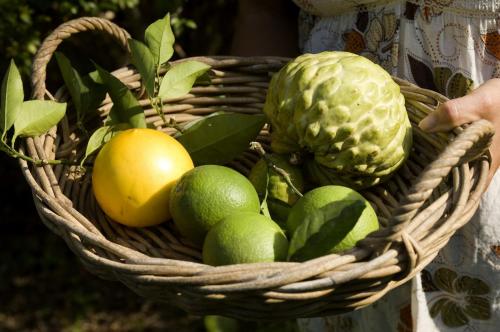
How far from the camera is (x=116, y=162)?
1.31 meters

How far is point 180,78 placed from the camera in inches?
59.9

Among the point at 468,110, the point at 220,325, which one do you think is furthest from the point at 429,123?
the point at 220,325

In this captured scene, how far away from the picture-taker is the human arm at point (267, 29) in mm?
1893

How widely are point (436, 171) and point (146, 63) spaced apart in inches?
27.6

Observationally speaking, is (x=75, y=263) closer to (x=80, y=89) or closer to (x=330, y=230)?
(x=80, y=89)

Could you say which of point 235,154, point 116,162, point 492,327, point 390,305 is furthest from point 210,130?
point 492,327

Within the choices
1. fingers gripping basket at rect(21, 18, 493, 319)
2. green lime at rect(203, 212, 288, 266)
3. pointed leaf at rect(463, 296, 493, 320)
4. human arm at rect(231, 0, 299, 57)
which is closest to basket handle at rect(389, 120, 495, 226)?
fingers gripping basket at rect(21, 18, 493, 319)

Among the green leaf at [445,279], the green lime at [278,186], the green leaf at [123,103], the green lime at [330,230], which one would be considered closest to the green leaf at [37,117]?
the green leaf at [123,103]

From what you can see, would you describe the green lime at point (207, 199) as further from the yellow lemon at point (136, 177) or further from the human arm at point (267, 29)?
the human arm at point (267, 29)

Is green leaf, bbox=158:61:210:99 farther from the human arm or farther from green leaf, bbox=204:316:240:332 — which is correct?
green leaf, bbox=204:316:240:332

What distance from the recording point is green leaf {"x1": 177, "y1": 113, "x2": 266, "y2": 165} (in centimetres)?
146

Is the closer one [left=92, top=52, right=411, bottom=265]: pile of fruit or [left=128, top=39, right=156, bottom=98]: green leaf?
[left=92, top=52, right=411, bottom=265]: pile of fruit

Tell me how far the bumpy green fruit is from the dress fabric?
0.75ft

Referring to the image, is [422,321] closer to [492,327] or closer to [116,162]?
[492,327]
